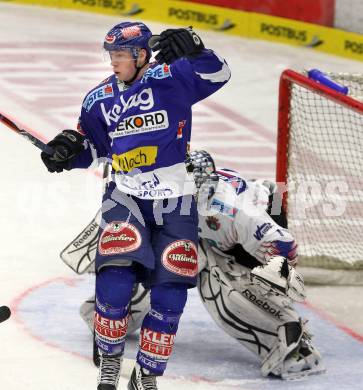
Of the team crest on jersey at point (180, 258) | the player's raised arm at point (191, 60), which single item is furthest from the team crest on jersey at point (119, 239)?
the player's raised arm at point (191, 60)

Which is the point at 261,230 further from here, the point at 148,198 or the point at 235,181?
the point at 148,198

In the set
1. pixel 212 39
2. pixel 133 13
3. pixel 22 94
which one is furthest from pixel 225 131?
pixel 133 13

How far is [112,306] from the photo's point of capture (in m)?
5.25

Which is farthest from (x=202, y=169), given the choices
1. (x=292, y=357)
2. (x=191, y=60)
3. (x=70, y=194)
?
(x=70, y=194)

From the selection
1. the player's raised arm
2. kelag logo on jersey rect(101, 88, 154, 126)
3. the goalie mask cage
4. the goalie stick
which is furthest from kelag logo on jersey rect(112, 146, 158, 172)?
the goalie mask cage

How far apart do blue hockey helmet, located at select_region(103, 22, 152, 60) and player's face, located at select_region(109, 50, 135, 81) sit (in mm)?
20

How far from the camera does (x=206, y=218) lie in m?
6.05

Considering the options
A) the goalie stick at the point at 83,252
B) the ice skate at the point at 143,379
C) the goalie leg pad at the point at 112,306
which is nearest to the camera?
the goalie leg pad at the point at 112,306

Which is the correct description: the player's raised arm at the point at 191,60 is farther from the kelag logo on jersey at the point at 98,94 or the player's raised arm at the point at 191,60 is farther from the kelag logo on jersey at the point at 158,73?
the kelag logo on jersey at the point at 98,94

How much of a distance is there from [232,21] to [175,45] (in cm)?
824

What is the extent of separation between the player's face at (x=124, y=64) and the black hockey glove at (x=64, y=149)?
1.19ft

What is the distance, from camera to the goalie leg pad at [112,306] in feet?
17.1

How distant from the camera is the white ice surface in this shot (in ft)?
19.4

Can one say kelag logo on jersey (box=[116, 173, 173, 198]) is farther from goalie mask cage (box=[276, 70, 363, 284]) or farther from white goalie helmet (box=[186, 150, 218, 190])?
goalie mask cage (box=[276, 70, 363, 284])
